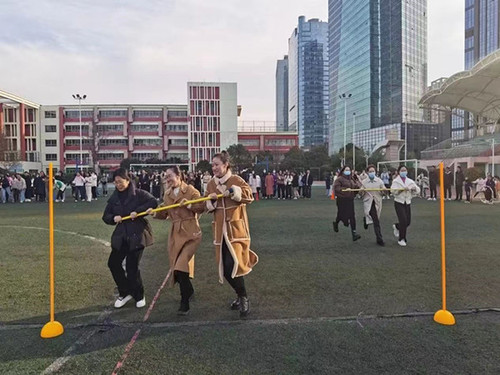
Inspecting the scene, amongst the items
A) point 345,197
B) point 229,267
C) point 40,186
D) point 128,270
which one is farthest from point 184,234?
point 40,186

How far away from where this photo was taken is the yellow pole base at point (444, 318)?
4543 mm

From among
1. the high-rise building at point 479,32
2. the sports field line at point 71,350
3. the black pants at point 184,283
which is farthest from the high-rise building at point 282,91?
the sports field line at point 71,350

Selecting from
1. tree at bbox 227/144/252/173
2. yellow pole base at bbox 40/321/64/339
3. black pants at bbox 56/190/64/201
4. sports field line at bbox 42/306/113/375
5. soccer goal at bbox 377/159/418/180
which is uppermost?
tree at bbox 227/144/252/173

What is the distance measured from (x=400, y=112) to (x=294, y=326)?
9255 centimetres

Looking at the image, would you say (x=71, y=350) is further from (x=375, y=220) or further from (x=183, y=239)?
(x=375, y=220)

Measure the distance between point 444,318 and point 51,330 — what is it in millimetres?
4323

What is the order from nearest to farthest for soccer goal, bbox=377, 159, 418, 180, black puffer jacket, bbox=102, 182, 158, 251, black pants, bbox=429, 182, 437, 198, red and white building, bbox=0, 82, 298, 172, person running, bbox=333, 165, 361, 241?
black puffer jacket, bbox=102, 182, 158, 251 → person running, bbox=333, 165, 361, 241 → black pants, bbox=429, 182, 437, 198 → soccer goal, bbox=377, 159, 418, 180 → red and white building, bbox=0, 82, 298, 172

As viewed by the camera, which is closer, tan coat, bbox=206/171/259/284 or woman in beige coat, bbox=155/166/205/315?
tan coat, bbox=206/171/259/284

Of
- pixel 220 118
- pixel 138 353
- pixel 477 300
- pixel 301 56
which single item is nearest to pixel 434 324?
pixel 477 300

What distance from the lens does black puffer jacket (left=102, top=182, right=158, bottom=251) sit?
517 centimetres

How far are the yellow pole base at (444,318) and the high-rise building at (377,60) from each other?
78.5 meters

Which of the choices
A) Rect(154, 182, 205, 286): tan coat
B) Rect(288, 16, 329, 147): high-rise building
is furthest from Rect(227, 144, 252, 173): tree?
Rect(154, 182, 205, 286): tan coat

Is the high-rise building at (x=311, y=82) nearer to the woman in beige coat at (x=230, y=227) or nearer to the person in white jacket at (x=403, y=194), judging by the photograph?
the person in white jacket at (x=403, y=194)

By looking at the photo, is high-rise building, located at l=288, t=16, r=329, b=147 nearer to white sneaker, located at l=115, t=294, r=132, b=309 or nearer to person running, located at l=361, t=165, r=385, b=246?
person running, located at l=361, t=165, r=385, b=246
